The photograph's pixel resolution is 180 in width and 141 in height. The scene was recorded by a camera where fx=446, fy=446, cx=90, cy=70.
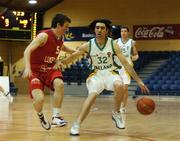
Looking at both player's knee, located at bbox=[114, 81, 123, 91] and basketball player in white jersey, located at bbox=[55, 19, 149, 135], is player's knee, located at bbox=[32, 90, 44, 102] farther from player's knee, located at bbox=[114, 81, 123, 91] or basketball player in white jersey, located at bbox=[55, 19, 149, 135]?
player's knee, located at bbox=[114, 81, 123, 91]

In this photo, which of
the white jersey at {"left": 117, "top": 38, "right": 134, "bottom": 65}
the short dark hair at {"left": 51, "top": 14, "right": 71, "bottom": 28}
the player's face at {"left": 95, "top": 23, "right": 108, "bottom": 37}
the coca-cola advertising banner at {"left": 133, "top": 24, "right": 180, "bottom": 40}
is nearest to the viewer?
the player's face at {"left": 95, "top": 23, "right": 108, "bottom": 37}

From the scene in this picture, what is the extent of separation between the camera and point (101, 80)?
242 inches

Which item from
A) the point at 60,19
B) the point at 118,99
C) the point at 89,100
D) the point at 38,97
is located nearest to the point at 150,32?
the point at 118,99

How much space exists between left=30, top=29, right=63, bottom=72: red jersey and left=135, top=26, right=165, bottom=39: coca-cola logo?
1491cm

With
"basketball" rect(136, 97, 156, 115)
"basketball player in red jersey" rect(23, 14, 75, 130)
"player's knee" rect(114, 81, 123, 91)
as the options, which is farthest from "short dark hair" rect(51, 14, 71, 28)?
"basketball" rect(136, 97, 156, 115)

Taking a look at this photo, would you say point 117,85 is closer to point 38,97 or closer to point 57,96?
point 57,96

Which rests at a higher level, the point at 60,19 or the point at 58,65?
the point at 60,19

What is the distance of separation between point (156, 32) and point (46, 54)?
15058mm

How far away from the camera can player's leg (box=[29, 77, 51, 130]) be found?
5.85 metres

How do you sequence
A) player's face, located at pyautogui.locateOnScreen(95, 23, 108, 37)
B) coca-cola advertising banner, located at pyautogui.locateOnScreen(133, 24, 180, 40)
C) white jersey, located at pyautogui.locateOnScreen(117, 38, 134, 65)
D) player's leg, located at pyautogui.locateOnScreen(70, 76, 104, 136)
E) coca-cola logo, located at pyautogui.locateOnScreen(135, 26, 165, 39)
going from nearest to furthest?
player's leg, located at pyautogui.locateOnScreen(70, 76, 104, 136) < player's face, located at pyautogui.locateOnScreen(95, 23, 108, 37) < white jersey, located at pyautogui.locateOnScreen(117, 38, 134, 65) < coca-cola advertising banner, located at pyautogui.locateOnScreen(133, 24, 180, 40) < coca-cola logo, located at pyautogui.locateOnScreen(135, 26, 165, 39)

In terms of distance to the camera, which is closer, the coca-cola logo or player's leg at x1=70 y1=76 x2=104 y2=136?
player's leg at x1=70 y1=76 x2=104 y2=136

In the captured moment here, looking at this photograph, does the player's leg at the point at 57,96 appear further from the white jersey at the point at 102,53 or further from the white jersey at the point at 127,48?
the white jersey at the point at 127,48

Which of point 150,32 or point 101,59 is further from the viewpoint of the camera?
point 150,32

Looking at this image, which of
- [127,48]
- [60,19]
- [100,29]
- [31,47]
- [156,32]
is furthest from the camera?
[156,32]
